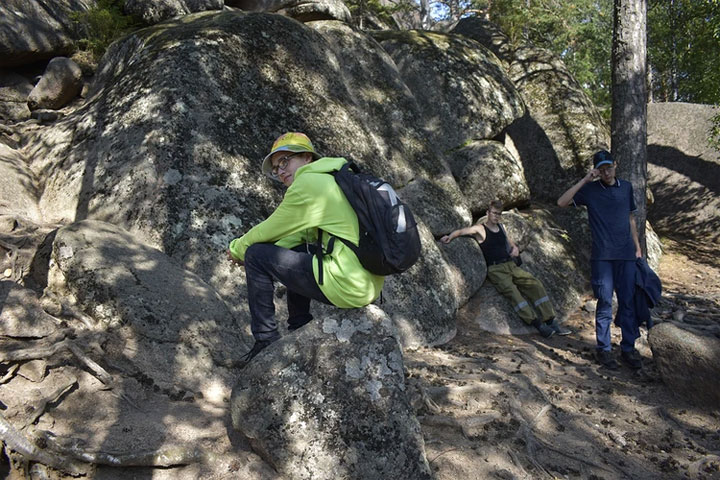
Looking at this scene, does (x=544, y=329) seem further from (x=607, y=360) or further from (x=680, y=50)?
(x=680, y=50)

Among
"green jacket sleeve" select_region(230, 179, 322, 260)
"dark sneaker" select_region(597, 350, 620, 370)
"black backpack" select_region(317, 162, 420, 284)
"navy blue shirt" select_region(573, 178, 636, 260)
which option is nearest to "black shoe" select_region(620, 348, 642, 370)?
"dark sneaker" select_region(597, 350, 620, 370)

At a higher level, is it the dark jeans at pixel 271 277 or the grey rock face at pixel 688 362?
the dark jeans at pixel 271 277

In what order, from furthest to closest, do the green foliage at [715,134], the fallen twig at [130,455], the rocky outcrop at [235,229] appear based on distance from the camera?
the green foliage at [715,134]
the rocky outcrop at [235,229]
the fallen twig at [130,455]

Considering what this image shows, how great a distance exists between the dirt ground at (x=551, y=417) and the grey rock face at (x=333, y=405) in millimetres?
658

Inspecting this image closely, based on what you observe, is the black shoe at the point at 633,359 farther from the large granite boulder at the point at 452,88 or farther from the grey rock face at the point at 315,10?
the grey rock face at the point at 315,10

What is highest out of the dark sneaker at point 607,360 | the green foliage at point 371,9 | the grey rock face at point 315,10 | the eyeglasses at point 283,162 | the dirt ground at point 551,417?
the green foliage at point 371,9

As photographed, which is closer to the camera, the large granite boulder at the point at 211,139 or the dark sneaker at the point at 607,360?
the large granite boulder at the point at 211,139

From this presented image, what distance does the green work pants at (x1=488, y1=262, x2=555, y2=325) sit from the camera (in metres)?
8.70

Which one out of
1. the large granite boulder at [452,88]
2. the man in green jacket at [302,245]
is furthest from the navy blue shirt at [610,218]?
the large granite boulder at [452,88]

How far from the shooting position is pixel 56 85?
9.77 m

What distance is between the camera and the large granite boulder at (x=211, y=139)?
21.1 ft

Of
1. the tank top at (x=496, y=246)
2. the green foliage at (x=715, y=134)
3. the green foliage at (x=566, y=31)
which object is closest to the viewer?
the tank top at (x=496, y=246)

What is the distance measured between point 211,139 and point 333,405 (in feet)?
14.5

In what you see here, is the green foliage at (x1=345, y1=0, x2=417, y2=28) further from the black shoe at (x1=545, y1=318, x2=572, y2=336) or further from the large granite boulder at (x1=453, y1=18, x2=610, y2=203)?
the black shoe at (x1=545, y1=318, x2=572, y2=336)
